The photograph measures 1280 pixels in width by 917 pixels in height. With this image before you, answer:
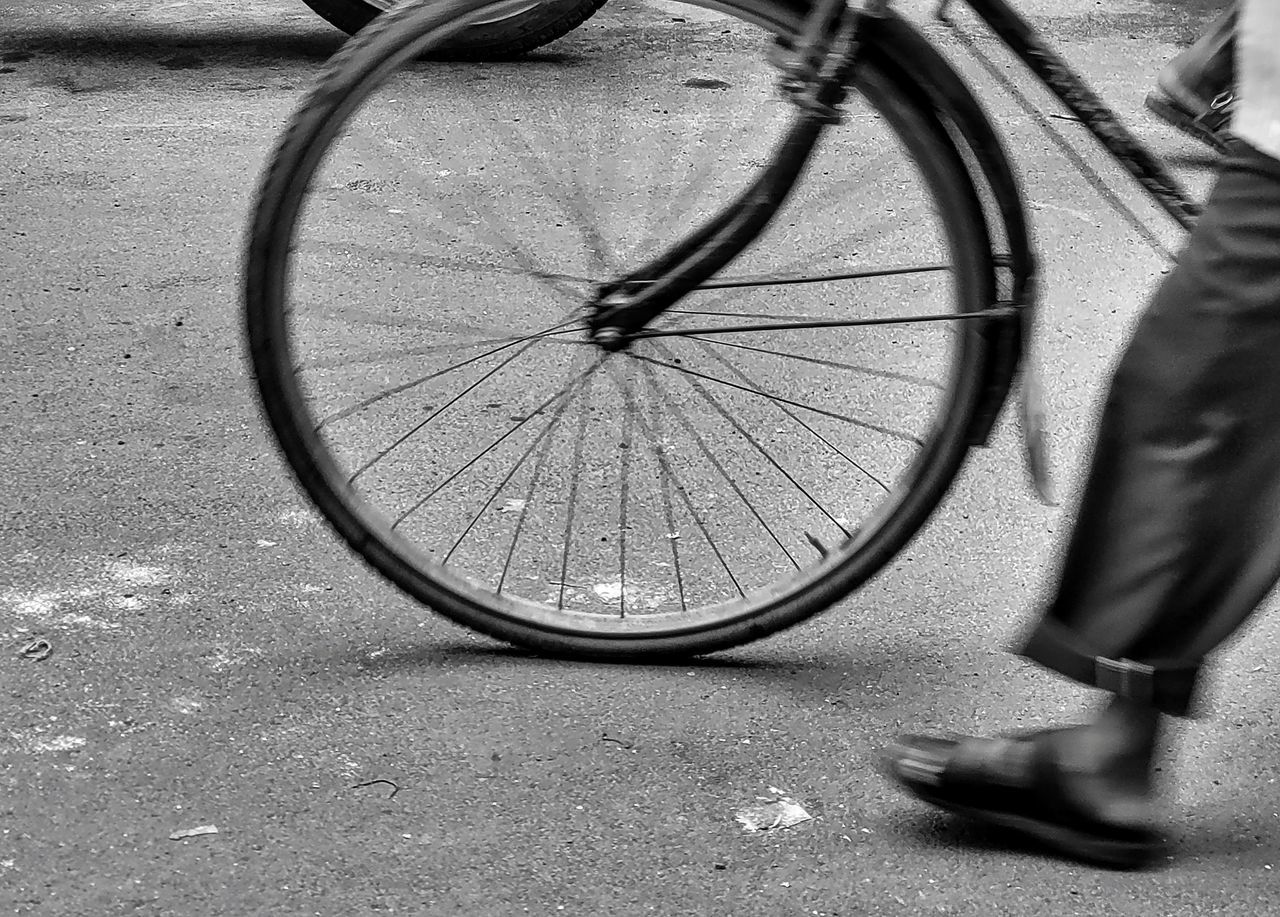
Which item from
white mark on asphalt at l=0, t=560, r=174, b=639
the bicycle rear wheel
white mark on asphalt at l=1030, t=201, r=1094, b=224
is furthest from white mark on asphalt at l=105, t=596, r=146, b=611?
white mark on asphalt at l=1030, t=201, r=1094, b=224

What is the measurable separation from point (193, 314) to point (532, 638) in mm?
1453

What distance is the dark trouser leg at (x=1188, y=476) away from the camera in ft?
5.67

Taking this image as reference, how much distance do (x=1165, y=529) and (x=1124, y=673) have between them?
0.18m

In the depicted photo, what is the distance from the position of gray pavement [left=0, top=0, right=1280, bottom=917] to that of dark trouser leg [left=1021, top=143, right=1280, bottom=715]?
12.6 inches

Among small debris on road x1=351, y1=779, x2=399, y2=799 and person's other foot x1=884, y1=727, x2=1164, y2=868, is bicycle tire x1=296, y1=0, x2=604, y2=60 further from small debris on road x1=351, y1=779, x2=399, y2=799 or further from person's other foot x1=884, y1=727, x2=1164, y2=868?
person's other foot x1=884, y1=727, x2=1164, y2=868

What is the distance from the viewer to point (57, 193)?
4.06 metres

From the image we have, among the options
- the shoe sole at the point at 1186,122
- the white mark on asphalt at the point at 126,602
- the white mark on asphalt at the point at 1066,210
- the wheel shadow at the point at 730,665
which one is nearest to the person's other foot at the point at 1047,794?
the wheel shadow at the point at 730,665

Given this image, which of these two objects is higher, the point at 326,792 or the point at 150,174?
the point at 150,174

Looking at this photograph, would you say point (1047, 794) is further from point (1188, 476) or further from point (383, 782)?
point (383, 782)

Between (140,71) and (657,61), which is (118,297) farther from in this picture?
(657,61)

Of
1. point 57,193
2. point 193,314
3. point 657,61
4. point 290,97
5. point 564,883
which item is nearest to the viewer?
point 564,883

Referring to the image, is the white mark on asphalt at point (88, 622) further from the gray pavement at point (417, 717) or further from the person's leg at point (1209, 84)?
the person's leg at point (1209, 84)

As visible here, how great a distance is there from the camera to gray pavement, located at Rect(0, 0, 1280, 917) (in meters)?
1.96

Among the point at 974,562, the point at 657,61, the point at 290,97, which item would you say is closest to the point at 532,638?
the point at 974,562
